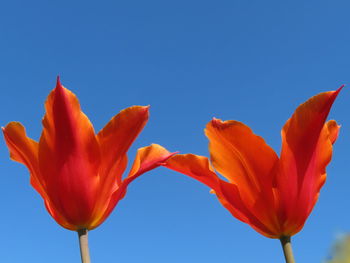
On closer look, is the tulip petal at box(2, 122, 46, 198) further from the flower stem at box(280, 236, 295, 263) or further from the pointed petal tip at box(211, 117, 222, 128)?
the flower stem at box(280, 236, 295, 263)

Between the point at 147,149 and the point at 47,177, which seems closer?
the point at 47,177

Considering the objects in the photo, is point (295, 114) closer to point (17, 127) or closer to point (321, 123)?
point (321, 123)

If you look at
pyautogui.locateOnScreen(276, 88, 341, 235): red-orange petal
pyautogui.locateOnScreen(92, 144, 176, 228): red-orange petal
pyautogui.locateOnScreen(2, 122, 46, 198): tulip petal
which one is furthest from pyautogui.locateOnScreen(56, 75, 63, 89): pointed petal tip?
pyautogui.locateOnScreen(276, 88, 341, 235): red-orange petal

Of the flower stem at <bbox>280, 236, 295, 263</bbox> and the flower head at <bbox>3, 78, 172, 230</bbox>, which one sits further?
the flower head at <bbox>3, 78, 172, 230</bbox>

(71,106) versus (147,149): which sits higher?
(71,106)

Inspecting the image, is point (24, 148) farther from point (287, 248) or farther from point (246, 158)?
point (287, 248)

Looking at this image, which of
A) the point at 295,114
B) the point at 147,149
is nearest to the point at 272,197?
the point at 295,114
